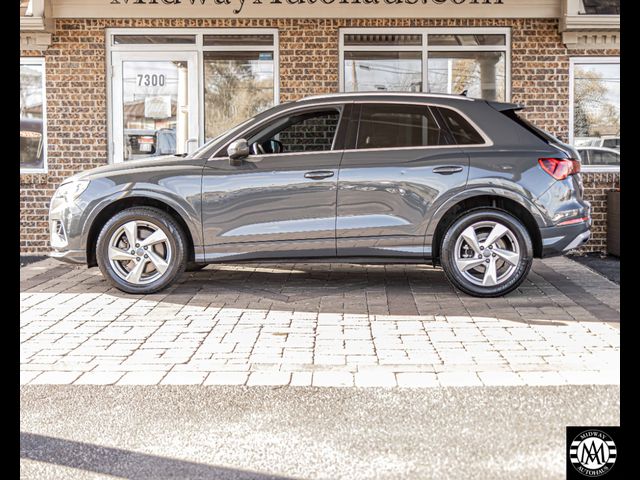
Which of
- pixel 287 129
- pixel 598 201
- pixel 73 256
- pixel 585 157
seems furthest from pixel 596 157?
pixel 73 256

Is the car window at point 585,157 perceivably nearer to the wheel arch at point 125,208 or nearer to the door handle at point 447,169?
the door handle at point 447,169

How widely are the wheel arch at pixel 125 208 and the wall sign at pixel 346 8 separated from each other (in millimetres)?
4258

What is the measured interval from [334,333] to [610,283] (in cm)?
400

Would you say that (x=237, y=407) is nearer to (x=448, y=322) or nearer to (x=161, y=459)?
(x=161, y=459)

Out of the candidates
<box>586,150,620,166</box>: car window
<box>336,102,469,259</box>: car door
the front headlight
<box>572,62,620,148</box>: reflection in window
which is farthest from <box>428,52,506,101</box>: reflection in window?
the front headlight

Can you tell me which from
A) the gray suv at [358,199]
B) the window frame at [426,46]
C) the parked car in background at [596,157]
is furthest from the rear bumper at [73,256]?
the parked car in background at [596,157]

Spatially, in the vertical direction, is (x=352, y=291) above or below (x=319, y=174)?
below

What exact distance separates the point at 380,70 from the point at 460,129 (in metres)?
4.06

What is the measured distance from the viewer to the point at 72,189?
A: 9.30 meters

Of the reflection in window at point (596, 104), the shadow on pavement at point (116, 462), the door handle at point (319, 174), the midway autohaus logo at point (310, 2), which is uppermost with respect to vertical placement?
the midway autohaus logo at point (310, 2)

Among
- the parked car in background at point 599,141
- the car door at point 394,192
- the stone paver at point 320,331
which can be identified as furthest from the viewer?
the parked car in background at point 599,141

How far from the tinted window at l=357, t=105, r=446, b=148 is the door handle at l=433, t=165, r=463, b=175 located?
0.95 feet

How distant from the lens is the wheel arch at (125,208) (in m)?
9.20

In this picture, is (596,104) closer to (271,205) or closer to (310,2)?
(310,2)
